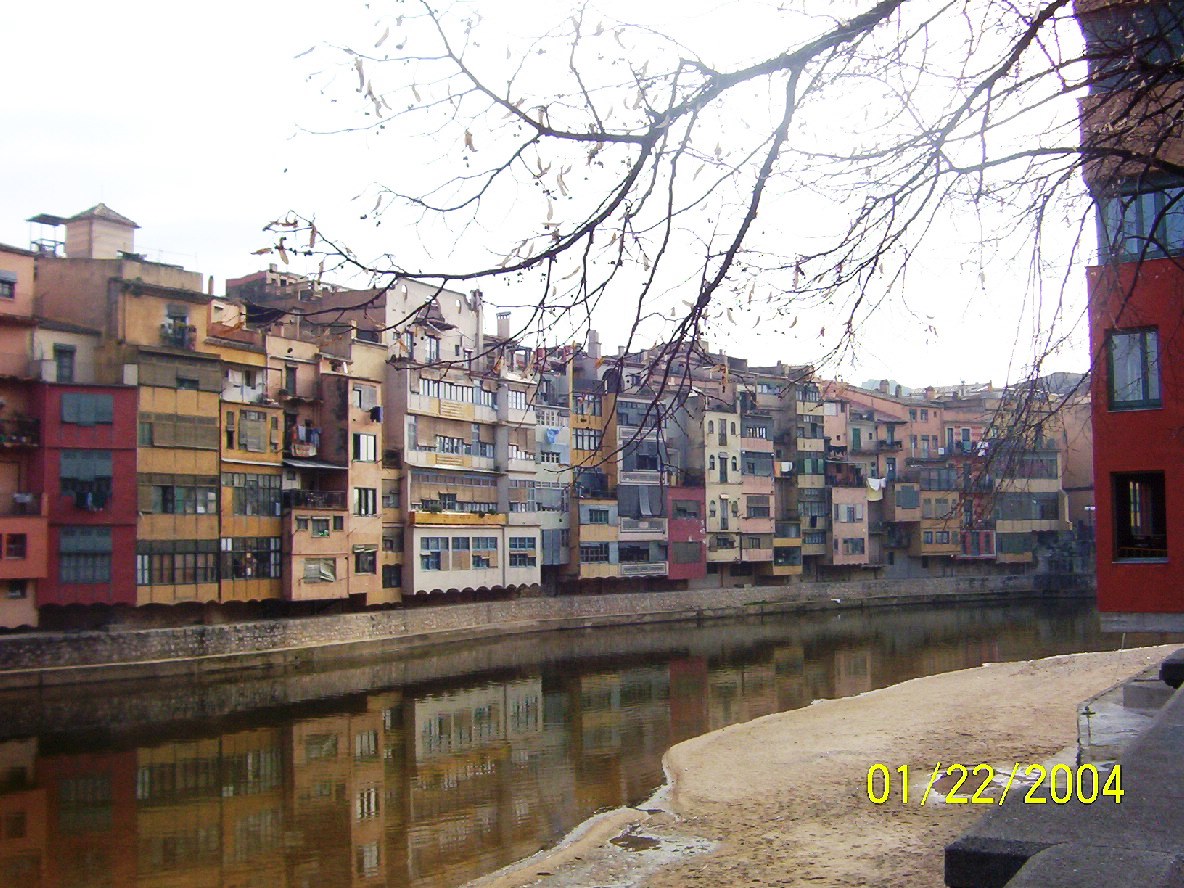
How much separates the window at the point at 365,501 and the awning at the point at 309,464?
1.10 meters

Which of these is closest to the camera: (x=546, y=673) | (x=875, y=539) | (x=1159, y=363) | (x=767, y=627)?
(x=1159, y=363)

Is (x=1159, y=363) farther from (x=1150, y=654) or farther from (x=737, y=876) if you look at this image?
(x=1150, y=654)

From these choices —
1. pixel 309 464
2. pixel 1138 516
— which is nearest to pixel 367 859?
pixel 1138 516

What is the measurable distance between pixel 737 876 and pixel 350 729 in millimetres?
14086

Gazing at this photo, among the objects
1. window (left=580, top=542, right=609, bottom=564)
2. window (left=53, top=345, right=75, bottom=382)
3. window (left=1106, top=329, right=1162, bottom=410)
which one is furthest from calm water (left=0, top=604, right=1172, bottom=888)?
window (left=580, top=542, right=609, bottom=564)

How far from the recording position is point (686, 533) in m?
53.1

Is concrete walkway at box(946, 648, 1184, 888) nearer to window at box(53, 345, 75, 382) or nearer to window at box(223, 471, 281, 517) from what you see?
window at box(53, 345, 75, 382)

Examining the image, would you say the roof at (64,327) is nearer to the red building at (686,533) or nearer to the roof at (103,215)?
the roof at (103,215)

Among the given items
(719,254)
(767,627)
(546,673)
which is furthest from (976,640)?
(719,254)

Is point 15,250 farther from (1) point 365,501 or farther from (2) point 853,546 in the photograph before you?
(2) point 853,546

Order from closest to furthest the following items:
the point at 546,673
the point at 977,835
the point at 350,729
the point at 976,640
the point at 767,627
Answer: the point at 977,835 → the point at 350,729 → the point at 546,673 → the point at 976,640 → the point at 767,627

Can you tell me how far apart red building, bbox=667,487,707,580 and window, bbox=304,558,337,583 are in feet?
63.6

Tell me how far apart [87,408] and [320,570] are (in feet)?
30.1

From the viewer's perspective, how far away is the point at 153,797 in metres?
19.1
